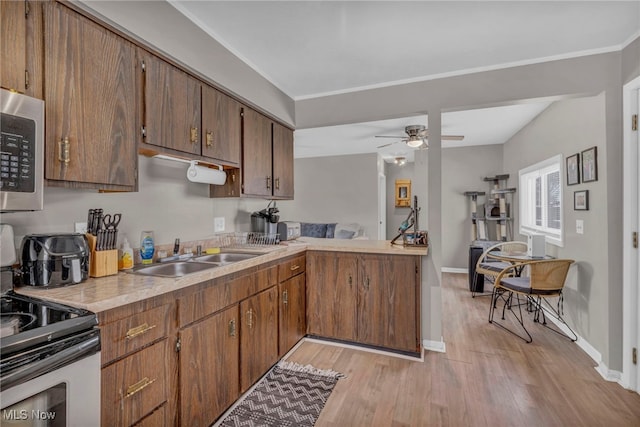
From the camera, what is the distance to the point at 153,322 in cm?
135

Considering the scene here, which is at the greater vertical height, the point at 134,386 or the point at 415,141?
the point at 415,141

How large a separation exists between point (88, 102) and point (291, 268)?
1750 mm

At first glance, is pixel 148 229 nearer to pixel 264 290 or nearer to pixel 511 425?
pixel 264 290

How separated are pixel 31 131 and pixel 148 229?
0.94 metres

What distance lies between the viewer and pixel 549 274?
286 centimetres

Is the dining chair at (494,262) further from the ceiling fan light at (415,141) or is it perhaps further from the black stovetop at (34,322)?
the black stovetop at (34,322)

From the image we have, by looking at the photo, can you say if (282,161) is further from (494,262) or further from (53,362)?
(494,262)

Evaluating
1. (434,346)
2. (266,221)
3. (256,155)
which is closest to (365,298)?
(434,346)

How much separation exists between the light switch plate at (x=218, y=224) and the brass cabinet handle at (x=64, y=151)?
1.35m

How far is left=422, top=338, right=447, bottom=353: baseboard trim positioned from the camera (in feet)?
8.77

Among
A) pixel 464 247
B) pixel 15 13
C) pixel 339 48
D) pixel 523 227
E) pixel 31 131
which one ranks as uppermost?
pixel 339 48

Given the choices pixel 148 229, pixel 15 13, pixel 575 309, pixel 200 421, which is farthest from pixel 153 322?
pixel 575 309

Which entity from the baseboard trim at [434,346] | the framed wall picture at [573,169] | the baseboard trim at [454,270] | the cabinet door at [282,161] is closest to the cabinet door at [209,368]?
the cabinet door at [282,161]

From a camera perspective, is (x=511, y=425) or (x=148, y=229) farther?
(x=148, y=229)
